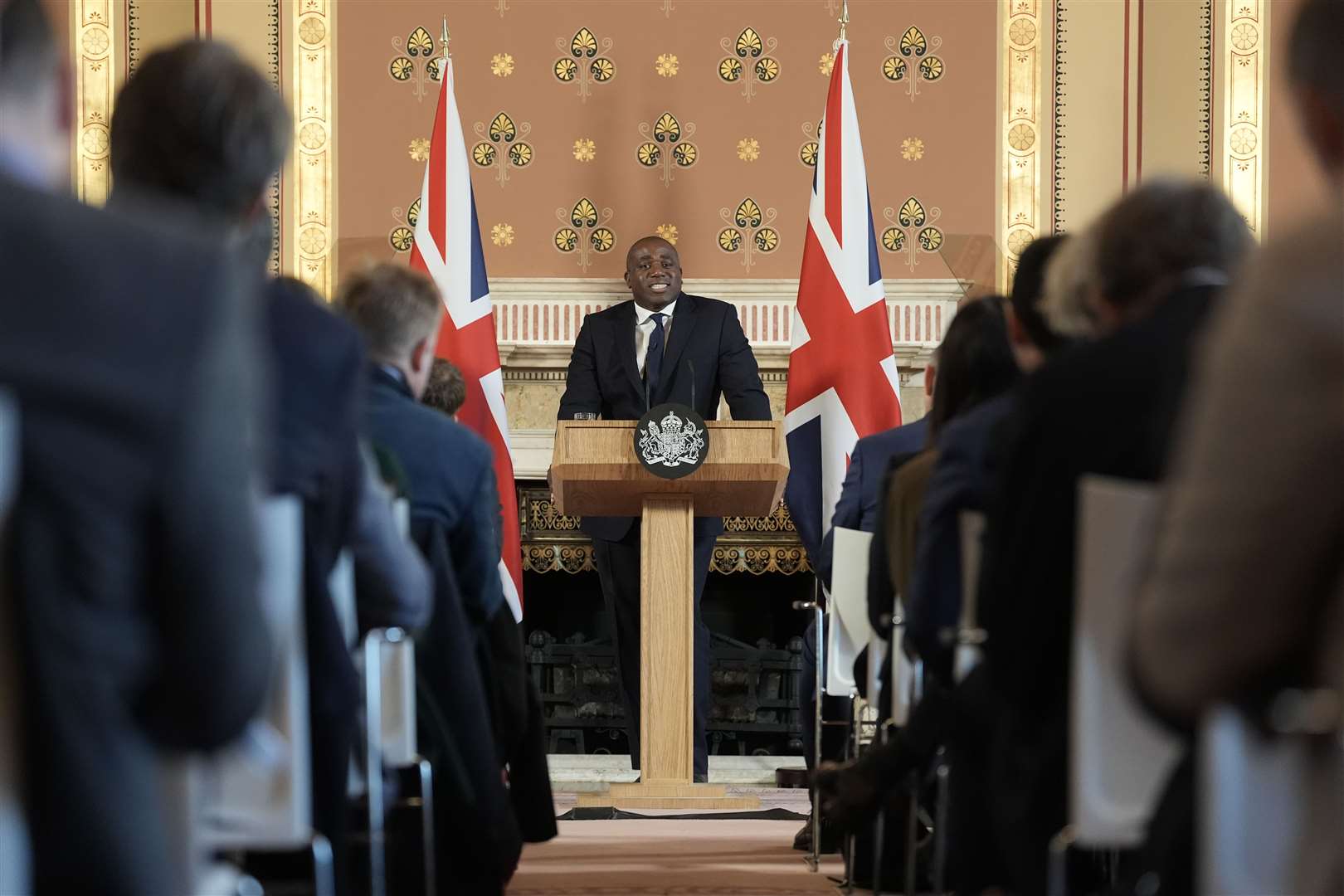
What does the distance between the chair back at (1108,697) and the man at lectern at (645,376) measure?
3773mm

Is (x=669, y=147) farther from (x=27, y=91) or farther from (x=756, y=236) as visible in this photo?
(x=27, y=91)

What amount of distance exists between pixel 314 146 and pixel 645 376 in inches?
85.9

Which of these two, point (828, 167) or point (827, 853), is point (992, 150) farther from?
point (827, 853)

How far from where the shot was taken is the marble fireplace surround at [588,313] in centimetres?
696

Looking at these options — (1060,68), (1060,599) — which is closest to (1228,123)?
(1060,68)

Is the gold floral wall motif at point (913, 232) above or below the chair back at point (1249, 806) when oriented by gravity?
above

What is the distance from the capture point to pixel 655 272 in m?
5.70

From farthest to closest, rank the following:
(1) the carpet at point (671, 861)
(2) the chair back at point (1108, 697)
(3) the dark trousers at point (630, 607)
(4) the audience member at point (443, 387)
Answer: (3) the dark trousers at point (630, 607) → (4) the audience member at point (443, 387) → (1) the carpet at point (671, 861) → (2) the chair back at point (1108, 697)

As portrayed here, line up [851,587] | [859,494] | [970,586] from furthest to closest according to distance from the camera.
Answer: [859,494]
[851,587]
[970,586]

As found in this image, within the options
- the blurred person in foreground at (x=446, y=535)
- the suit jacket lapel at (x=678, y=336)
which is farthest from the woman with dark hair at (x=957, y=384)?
the suit jacket lapel at (x=678, y=336)

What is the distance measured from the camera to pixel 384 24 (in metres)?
7.12

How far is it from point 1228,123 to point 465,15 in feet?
10.4

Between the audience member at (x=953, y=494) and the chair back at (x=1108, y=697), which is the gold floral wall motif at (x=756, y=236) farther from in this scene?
the chair back at (x=1108, y=697)

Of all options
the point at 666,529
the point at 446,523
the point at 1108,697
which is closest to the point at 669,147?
the point at 666,529
